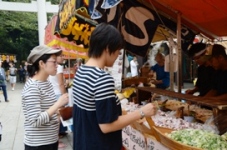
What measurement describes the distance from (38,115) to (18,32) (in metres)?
26.0

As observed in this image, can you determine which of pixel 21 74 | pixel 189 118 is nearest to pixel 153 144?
pixel 189 118

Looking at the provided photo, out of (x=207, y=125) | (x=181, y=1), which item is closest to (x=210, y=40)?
(x=181, y=1)

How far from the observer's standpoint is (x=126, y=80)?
17.2 ft

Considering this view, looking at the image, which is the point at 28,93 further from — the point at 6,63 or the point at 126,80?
the point at 6,63

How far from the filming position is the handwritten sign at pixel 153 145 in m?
2.37

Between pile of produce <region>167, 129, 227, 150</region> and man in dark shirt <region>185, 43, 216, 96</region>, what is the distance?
240cm

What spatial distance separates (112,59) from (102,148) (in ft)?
1.99

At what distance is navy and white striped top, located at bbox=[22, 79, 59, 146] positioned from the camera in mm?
2199

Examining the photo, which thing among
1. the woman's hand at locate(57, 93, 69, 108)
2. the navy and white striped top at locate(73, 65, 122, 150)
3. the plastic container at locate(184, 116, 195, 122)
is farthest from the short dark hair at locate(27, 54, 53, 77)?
the plastic container at locate(184, 116, 195, 122)

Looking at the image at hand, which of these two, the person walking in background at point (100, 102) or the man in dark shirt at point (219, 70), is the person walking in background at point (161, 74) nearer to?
the man in dark shirt at point (219, 70)

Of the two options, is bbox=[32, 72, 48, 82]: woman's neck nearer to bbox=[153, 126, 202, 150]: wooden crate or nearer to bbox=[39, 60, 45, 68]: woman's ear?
bbox=[39, 60, 45, 68]: woman's ear

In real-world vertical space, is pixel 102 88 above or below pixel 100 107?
above

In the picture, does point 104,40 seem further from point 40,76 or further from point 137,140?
point 137,140

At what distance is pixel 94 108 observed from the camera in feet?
5.36
